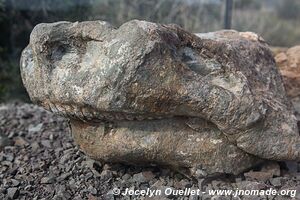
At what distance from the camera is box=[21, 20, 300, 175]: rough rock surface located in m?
2.01

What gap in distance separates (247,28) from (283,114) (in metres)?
4.03

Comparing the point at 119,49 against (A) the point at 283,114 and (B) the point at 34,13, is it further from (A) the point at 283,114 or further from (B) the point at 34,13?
(B) the point at 34,13

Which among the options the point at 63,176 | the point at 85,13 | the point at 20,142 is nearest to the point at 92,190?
the point at 63,176

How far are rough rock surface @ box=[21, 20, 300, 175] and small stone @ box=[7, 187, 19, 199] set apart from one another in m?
0.38

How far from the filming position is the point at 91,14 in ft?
17.3

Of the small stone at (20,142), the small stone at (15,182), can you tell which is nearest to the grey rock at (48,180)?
the small stone at (15,182)

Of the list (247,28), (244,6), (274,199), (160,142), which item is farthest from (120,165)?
(244,6)

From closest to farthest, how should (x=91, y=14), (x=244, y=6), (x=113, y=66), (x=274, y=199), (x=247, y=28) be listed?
(x=113, y=66) → (x=274, y=199) → (x=91, y=14) → (x=247, y=28) → (x=244, y=6)

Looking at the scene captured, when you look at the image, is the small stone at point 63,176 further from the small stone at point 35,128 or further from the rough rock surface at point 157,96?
the small stone at point 35,128

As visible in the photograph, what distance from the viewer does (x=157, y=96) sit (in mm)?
2031

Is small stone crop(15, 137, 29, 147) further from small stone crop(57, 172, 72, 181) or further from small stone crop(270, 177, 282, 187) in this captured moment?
small stone crop(270, 177, 282, 187)

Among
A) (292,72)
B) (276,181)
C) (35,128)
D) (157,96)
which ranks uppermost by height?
(157,96)

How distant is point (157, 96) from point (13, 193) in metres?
0.86

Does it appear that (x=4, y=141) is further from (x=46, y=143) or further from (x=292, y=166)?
(x=292, y=166)
